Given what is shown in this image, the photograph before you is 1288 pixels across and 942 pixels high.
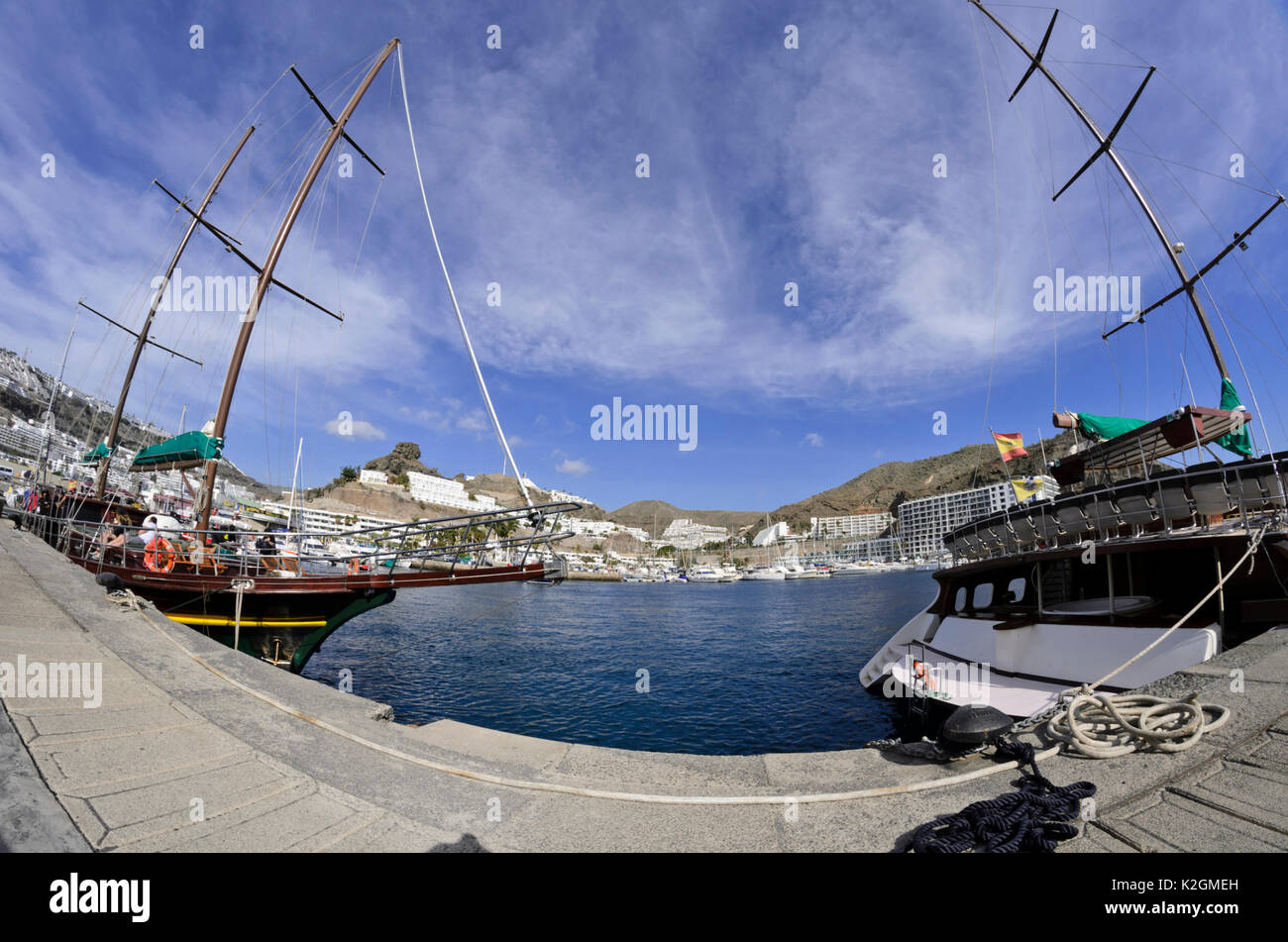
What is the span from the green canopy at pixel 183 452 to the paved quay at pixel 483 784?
11.2 m

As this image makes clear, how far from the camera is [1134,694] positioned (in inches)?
197

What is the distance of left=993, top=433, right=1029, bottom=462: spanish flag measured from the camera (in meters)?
18.0

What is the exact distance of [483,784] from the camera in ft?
14.2

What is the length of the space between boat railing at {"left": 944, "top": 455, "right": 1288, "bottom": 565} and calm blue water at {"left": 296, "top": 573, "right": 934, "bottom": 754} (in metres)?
6.04

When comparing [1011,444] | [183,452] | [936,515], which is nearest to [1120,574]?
[1011,444]

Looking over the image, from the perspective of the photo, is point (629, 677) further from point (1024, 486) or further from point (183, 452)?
point (183, 452)

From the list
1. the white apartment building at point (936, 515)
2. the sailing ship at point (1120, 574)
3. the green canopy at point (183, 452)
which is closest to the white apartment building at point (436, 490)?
the white apartment building at point (936, 515)

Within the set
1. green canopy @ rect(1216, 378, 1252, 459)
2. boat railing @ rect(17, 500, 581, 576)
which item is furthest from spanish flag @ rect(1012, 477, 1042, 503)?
boat railing @ rect(17, 500, 581, 576)

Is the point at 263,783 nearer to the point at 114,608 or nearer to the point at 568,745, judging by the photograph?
the point at 568,745

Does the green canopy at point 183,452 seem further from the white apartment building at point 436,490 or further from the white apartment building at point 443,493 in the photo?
the white apartment building at point 443,493

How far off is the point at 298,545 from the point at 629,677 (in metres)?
11.5
